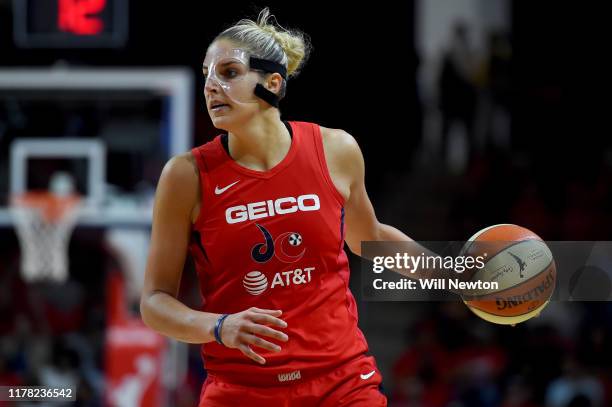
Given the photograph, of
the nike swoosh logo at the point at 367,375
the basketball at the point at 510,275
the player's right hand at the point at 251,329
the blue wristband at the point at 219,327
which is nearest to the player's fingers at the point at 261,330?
the player's right hand at the point at 251,329

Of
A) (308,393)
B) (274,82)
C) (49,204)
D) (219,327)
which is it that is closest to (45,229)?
(49,204)

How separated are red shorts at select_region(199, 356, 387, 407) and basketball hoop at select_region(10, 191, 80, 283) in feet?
20.5

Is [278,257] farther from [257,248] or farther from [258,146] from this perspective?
[258,146]

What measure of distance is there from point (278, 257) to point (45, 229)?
6.43 metres

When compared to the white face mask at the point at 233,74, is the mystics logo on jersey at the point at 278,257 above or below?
below

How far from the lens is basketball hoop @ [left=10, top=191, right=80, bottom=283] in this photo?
30.9 ft

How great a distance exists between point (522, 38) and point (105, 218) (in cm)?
540

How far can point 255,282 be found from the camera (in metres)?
3.44

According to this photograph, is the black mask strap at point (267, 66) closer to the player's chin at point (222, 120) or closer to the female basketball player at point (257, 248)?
the female basketball player at point (257, 248)

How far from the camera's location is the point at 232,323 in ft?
10.1

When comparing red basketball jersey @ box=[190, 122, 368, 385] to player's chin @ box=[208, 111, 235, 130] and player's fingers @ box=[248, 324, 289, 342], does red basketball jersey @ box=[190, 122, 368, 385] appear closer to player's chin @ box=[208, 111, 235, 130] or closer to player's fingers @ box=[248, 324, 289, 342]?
player's chin @ box=[208, 111, 235, 130]

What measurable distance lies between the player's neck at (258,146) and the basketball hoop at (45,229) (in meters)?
6.11

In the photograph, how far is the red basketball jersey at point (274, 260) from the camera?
3416mm

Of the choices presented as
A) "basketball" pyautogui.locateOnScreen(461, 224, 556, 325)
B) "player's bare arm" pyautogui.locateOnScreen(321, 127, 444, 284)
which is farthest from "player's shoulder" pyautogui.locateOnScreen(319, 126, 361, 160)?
"basketball" pyautogui.locateOnScreen(461, 224, 556, 325)
